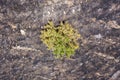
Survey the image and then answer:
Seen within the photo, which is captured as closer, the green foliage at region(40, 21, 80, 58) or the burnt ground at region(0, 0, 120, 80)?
the green foliage at region(40, 21, 80, 58)

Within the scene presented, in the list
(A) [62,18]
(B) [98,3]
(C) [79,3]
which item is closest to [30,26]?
(A) [62,18]

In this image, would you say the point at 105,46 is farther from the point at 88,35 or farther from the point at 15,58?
the point at 15,58

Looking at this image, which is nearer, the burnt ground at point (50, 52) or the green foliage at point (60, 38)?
the green foliage at point (60, 38)

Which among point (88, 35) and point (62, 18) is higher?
point (62, 18)
